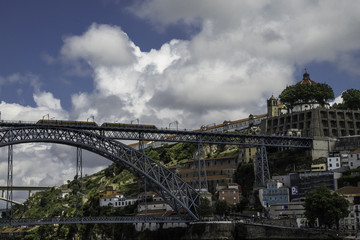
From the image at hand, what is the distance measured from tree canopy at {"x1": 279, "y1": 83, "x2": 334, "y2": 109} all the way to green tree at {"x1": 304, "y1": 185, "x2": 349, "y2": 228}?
156 ft

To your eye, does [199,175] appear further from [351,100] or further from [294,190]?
[351,100]

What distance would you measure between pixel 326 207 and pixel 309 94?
4980 cm

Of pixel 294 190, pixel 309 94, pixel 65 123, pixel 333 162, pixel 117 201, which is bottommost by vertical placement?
pixel 117 201

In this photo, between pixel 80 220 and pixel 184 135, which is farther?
pixel 184 135

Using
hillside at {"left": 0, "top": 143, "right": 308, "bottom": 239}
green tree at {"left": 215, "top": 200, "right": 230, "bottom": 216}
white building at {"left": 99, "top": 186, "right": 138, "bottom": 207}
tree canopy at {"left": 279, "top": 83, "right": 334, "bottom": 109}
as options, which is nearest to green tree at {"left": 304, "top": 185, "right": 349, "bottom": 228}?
green tree at {"left": 215, "top": 200, "right": 230, "bottom": 216}

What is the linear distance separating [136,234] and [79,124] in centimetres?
2258

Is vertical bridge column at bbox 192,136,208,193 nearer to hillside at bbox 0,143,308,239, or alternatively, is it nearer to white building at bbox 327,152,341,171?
hillside at bbox 0,143,308,239

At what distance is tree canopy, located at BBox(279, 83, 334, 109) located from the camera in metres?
105

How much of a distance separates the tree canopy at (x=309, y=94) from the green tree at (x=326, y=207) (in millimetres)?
47565

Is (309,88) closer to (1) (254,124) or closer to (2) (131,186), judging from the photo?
(1) (254,124)

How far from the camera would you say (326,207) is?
58.4 m

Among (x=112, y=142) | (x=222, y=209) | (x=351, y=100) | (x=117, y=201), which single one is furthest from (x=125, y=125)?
(x=351, y=100)

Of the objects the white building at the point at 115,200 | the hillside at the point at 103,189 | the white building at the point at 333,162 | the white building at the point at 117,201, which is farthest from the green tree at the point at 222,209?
the white building at the point at 117,201

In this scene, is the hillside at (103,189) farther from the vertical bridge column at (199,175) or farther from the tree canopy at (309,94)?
the tree canopy at (309,94)
